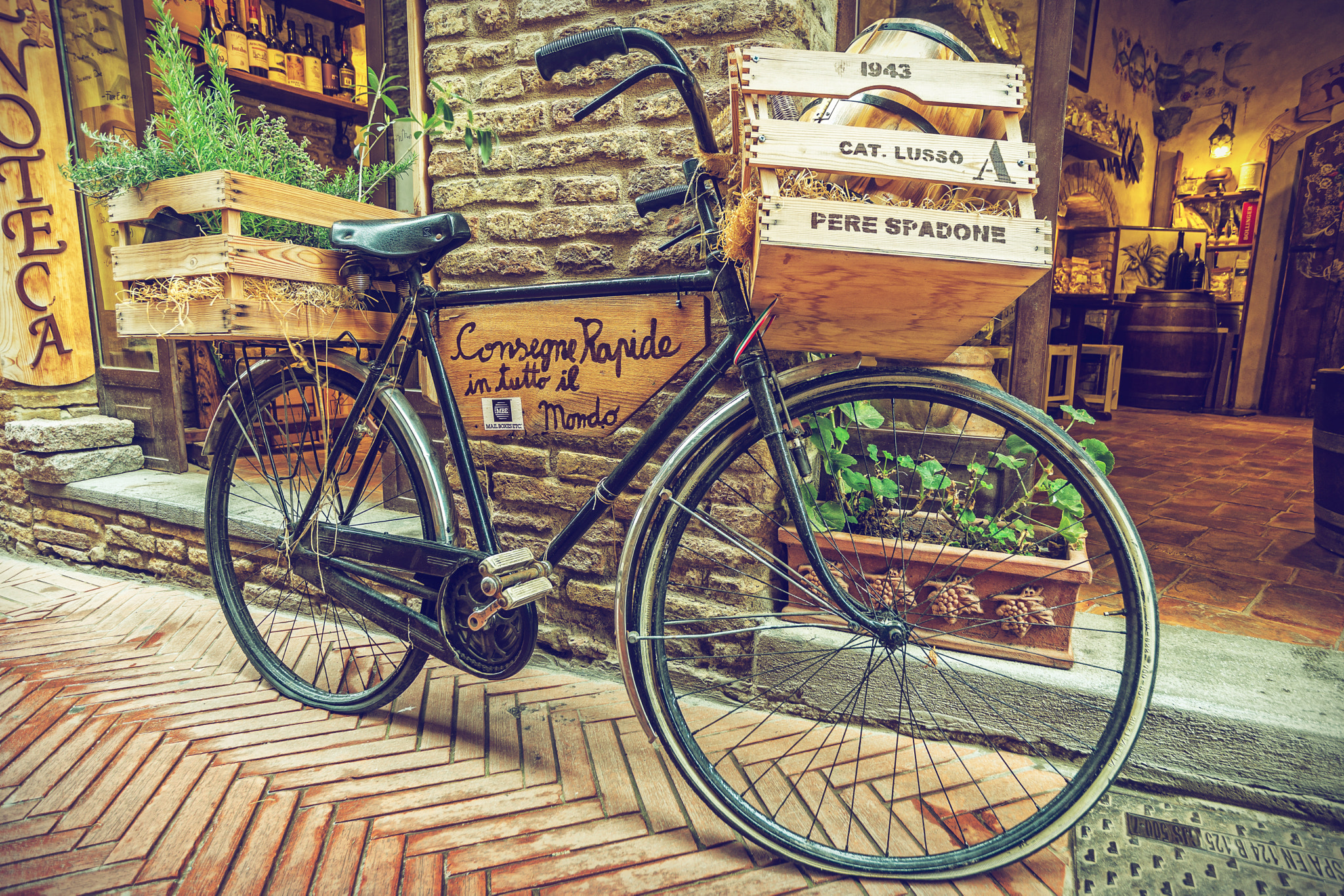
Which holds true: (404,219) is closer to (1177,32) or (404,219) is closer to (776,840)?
(776,840)

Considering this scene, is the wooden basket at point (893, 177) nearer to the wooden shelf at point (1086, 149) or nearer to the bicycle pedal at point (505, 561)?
the bicycle pedal at point (505, 561)

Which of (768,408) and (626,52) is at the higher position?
(626,52)

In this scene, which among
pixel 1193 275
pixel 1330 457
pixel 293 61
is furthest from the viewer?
pixel 1193 275

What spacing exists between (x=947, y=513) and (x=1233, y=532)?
1864 mm

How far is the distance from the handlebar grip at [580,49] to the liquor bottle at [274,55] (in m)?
3.71

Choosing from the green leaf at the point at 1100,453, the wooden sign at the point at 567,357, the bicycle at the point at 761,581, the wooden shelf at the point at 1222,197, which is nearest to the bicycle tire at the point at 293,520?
the bicycle at the point at 761,581

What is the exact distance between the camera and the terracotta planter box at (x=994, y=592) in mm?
1748

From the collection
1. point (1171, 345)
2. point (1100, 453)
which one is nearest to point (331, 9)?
point (1100, 453)

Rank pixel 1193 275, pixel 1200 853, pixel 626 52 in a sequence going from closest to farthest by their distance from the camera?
pixel 626 52, pixel 1200 853, pixel 1193 275

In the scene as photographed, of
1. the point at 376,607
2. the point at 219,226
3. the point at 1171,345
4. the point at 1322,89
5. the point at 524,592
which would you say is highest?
the point at 1322,89

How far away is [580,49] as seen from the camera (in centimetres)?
134

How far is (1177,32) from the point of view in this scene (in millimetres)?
8289

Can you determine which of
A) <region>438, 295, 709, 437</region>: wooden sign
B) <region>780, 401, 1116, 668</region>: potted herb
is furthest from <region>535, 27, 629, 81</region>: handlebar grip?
<region>780, 401, 1116, 668</region>: potted herb

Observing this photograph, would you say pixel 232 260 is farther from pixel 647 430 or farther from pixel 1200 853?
pixel 1200 853
